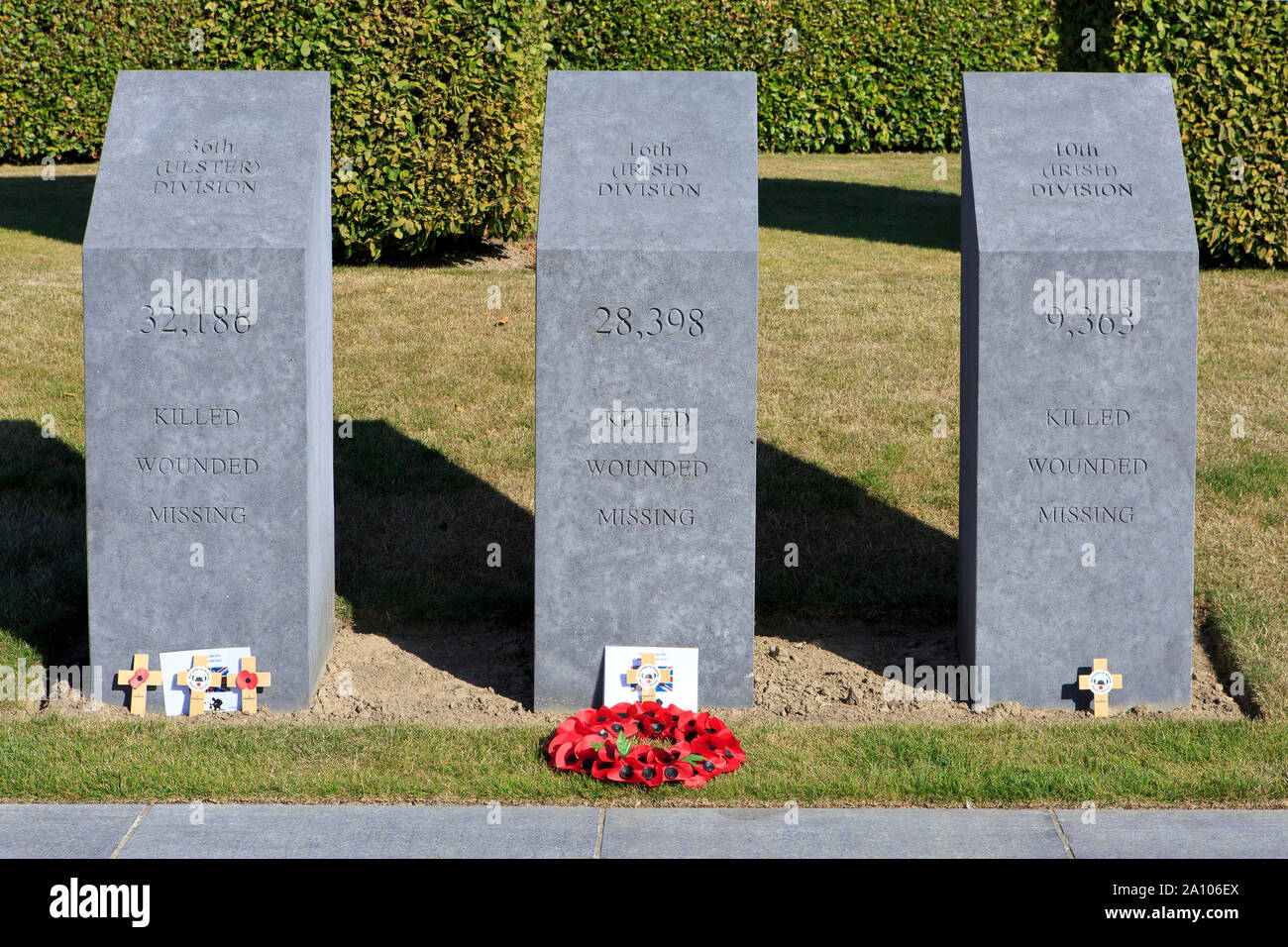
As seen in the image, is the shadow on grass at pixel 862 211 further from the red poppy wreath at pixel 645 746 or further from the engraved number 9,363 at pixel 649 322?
the red poppy wreath at pixel 645 746

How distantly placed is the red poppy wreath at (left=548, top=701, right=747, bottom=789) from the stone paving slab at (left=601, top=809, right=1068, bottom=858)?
0.64 ft

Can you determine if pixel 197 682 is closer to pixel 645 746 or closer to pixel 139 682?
pixel 139 682

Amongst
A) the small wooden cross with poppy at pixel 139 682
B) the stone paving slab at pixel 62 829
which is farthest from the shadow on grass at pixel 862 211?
the stone paving slab at pixel 62 829

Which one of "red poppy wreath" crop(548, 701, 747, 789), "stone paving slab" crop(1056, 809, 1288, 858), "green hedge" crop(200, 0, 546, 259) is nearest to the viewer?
"stone paving slab" crop(1056, 809, 1288, 858)

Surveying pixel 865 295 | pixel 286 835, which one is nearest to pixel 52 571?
pixel 286 835

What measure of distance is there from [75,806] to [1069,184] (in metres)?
4.25

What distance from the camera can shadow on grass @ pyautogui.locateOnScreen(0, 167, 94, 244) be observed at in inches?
A: 527

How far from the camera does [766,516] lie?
755cm

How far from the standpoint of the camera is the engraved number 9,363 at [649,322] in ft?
17.5

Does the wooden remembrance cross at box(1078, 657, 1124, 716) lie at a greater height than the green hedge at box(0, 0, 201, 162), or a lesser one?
lesser

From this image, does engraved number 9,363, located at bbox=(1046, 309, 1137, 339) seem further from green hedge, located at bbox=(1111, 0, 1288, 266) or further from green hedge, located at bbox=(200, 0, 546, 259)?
green hedge, located at bbox=(200, 0, 546, 259)

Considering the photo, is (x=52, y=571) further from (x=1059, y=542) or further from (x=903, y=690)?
(x=1059, y=542)

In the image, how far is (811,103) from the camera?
711 inches

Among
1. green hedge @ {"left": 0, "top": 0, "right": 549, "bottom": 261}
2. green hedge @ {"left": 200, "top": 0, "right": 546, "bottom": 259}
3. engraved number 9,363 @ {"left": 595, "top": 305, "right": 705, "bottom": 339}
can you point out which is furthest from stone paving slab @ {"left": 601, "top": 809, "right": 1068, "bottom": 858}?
green hedge @ {"left": 0, "top": 0, "right": 549, "bottom": 261}
